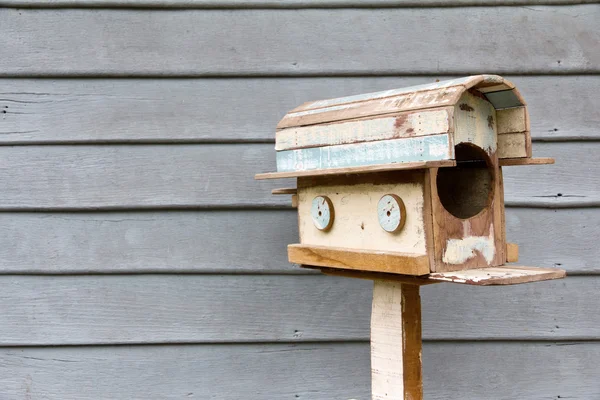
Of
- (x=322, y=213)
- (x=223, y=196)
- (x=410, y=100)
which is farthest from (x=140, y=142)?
(x=410, y=100)

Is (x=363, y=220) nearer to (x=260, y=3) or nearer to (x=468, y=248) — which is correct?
(x=468, y=248)

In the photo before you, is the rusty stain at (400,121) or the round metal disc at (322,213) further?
the round metal disc at (322,213)

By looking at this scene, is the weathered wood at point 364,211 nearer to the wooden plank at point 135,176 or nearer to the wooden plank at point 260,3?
the wooden plank at point 135,176

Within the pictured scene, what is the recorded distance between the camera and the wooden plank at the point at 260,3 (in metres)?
1.85

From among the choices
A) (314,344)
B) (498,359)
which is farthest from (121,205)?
(498,359)

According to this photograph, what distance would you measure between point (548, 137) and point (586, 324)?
1.90 ft

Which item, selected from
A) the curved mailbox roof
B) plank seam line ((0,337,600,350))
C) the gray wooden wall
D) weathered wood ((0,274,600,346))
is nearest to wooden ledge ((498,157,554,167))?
the curved mailbox roof

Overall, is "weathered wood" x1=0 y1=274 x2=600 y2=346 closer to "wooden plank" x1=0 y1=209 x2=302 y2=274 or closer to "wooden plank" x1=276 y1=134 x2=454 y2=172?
"wooden plank" x1=0 y1=209 x2=302 y2=274

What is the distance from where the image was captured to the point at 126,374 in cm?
189

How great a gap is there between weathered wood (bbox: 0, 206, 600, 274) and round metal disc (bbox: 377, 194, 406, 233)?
1.84 ft

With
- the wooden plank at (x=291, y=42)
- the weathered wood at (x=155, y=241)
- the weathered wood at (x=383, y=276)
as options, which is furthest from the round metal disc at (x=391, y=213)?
the wooden plank at (x=291, y=42)

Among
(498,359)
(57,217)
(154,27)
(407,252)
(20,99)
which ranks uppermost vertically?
(154,27)

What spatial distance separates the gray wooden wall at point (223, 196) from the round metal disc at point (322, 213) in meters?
0.38

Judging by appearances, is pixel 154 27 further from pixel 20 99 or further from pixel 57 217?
pixel 57 217
